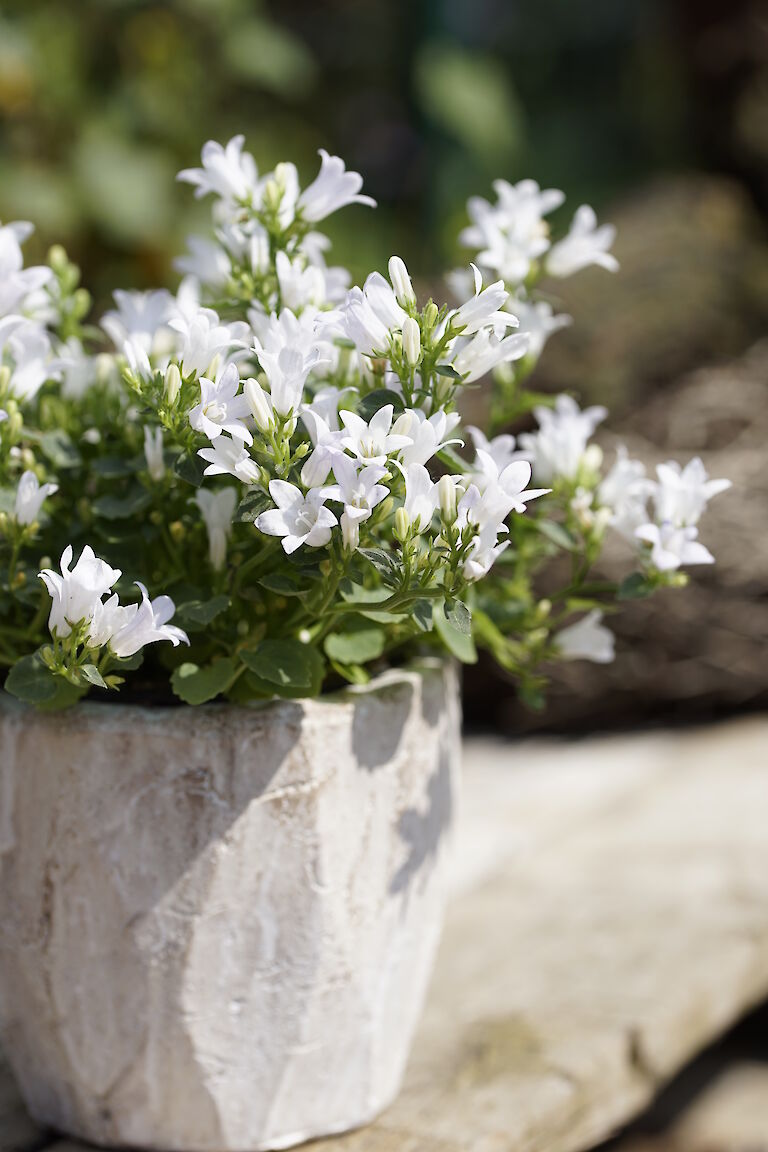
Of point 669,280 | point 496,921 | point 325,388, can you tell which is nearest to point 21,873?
point 325,388

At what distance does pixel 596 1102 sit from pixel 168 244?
7.03 feet

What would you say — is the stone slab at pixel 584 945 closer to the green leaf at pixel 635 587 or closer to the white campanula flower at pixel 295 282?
the green leaf at pixel 635 587

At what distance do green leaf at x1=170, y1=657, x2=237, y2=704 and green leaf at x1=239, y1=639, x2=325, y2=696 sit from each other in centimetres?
1

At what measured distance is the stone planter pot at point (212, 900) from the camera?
72 centimetres

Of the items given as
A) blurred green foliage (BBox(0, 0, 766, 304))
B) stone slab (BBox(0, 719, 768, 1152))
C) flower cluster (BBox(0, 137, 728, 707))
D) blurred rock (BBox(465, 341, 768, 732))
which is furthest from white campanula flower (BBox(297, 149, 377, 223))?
blurred green foliage (BBox(0, 0, 766, 304))

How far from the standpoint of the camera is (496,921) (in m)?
1.21

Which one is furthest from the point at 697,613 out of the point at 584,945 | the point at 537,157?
the point at 537,157

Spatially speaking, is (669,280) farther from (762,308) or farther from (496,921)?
(496,921)

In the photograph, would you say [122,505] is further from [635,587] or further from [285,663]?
[635,587]

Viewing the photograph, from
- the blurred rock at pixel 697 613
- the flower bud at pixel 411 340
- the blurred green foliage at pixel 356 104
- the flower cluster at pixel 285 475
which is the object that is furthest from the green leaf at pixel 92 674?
the blurred green foliage at pixel 356 104

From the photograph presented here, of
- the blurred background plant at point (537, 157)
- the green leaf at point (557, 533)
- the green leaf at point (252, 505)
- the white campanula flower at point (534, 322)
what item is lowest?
the green leaf at point (252, 505)

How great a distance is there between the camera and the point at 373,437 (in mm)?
611

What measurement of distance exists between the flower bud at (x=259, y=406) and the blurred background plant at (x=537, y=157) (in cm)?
118

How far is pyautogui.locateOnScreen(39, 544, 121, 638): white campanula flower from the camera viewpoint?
0.62 m
